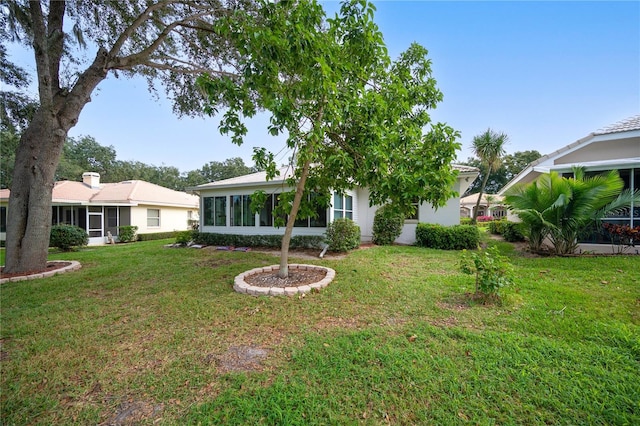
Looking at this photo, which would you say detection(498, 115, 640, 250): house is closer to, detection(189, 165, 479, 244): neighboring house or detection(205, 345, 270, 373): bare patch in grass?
detection(189, 165, 479, 244): neighboring house

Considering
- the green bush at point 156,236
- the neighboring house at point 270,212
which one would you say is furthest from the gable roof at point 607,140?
the green bush at point 156,236

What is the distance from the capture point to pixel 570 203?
7.39 meters

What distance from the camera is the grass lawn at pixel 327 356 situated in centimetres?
201

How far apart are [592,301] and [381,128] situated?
4.55m

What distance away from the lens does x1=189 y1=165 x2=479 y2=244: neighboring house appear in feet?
34.5

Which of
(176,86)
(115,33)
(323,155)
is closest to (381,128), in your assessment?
(323,155)

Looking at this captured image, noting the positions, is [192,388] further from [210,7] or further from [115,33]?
[115,33]

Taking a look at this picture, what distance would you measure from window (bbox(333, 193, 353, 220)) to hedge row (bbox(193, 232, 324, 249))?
1.36 m

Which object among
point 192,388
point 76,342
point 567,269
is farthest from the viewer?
point 567,269

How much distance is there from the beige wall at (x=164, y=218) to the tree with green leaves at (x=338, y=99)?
17088 millimetres

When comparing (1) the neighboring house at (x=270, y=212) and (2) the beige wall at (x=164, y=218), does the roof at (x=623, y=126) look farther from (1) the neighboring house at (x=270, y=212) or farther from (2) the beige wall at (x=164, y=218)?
(2) the beige wall at (x=164, y=218)

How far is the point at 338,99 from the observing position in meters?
4.06

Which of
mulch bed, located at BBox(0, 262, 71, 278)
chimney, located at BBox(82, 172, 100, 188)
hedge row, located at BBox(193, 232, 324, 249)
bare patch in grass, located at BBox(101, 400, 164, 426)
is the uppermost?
chimney, located at BBox(82, 172, 100, 188)

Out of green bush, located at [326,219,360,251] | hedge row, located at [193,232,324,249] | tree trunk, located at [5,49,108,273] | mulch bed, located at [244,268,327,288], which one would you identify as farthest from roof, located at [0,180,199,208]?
mulch bed, located at [244,268,327,288]
